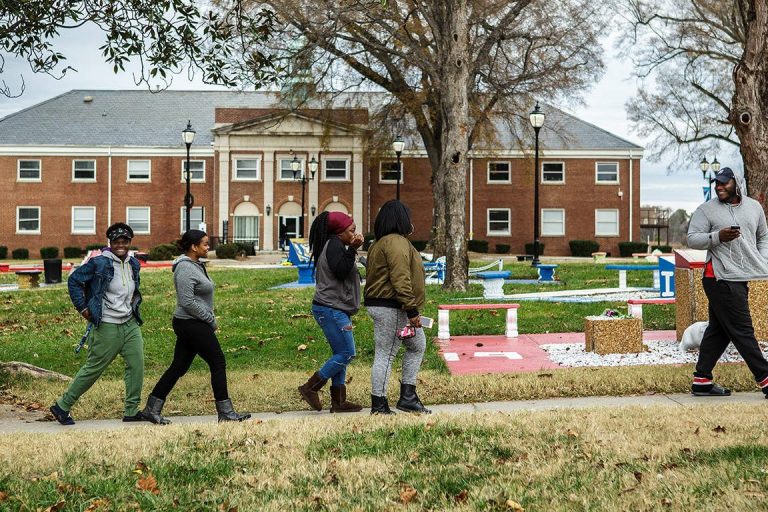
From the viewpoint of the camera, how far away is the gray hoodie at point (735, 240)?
8.07 meters

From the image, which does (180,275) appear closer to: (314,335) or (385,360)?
(385,360)

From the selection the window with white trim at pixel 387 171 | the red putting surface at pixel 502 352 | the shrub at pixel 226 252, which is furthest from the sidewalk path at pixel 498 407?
the window with white trim at pixel 387 171

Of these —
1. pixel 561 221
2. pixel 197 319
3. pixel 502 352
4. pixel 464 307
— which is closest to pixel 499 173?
pixel 561 221

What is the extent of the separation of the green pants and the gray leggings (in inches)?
95.9

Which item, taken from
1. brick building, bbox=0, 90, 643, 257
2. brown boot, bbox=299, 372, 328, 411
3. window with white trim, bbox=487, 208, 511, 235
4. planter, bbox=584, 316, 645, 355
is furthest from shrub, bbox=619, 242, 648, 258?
brown boot, bbox=299, 372, 328, 411

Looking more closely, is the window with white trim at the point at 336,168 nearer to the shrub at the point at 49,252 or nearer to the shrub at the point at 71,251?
the shrub at the point at 71,251

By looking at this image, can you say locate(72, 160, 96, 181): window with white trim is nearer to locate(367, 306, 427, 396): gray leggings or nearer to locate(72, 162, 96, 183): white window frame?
locate(72, 162, 96, 183): white window frame

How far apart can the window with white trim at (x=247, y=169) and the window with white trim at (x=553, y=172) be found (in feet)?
56.8

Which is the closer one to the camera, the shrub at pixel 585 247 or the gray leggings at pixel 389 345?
the gray leggings at pixel 389 345

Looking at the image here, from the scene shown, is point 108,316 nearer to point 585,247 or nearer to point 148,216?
point 585,247

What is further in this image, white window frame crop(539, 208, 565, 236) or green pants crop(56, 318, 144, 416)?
white window frame crop(539, 208, 565, 236)

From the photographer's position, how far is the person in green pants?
8.05m

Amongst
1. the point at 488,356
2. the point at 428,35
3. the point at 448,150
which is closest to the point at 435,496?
the point at 488,356

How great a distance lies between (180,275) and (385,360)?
6.66 ft
